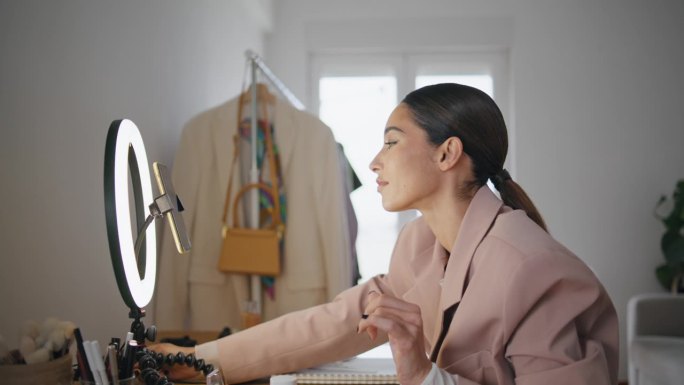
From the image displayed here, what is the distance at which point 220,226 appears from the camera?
2.69 m

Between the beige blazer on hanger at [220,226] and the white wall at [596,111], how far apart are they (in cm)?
240

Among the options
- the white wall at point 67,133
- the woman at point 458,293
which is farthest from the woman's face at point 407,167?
the white wall at point 67,133

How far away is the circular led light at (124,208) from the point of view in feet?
3.56

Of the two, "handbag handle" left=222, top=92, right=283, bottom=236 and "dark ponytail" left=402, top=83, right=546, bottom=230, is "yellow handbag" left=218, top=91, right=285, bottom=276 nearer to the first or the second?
"handbag handle" left=222, top=92, right=283, bottom=236

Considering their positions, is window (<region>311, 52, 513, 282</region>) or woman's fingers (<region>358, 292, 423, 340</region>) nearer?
woman's fingers (<region>358, 292, 423, 340</region>)


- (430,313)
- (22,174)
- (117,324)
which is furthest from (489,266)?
(117,324)

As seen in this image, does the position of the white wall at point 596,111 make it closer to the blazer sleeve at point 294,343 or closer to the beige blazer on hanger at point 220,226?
the beige blazer on hanger at point 220,226

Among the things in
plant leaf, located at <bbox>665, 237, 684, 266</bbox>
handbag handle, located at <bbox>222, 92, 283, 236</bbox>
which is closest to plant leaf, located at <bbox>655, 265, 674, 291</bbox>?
plant leaf, located at <bbox>665, 237, 684, 266</bbox>

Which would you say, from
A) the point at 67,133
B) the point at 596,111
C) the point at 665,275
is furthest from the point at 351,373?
the point at 596,111

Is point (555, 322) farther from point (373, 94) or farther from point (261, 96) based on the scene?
point (373, 94)

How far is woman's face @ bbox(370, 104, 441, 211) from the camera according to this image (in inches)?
56.1

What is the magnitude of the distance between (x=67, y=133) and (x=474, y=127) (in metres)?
1.04

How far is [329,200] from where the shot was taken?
8.98ft

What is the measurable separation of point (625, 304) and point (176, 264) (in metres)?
3.40
